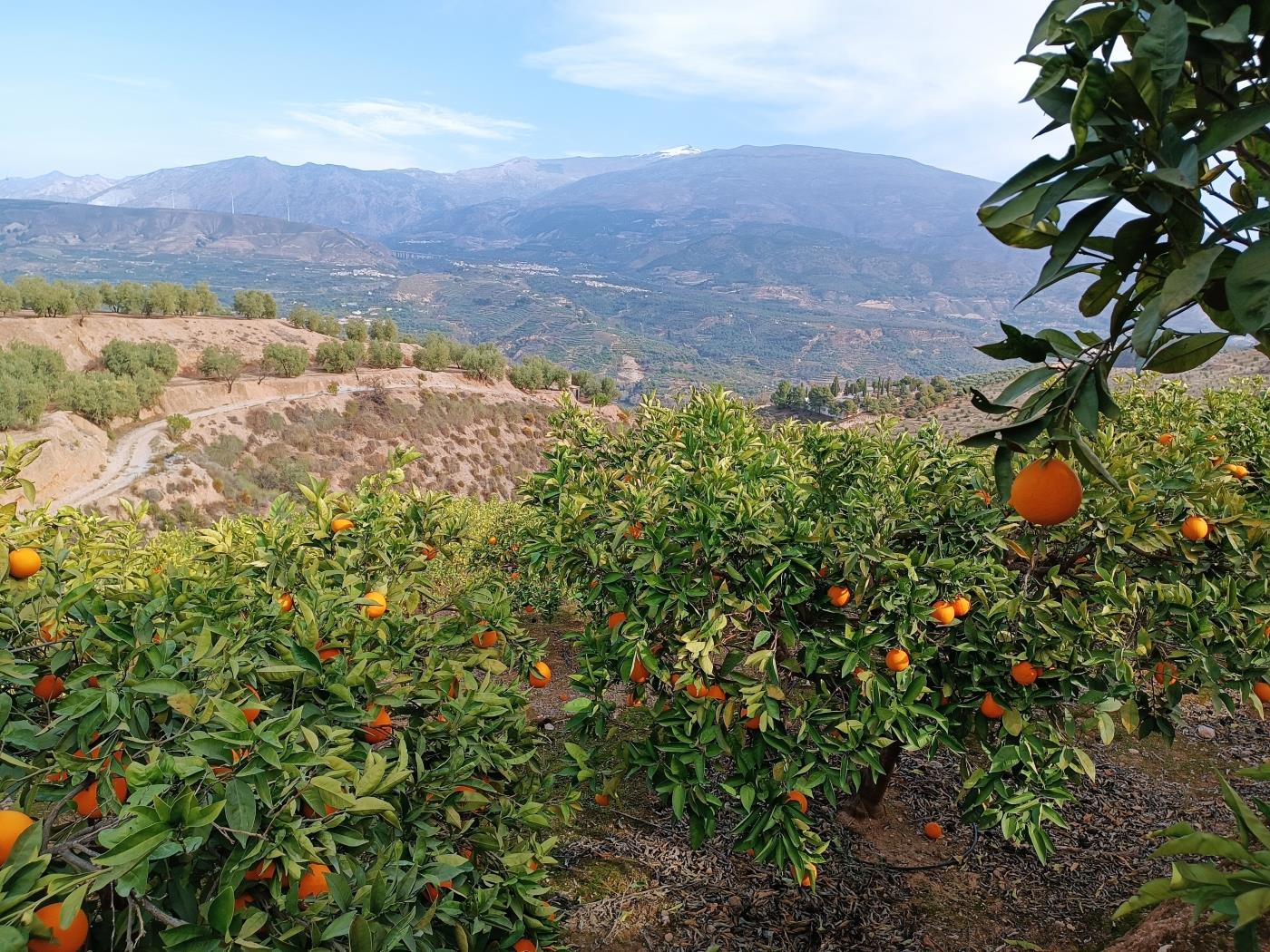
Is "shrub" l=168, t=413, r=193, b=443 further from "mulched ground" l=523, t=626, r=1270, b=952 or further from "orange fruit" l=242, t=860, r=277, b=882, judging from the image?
"orange fruit" l=242, t=860, r=277, b=882

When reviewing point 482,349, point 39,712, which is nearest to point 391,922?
point 39,712

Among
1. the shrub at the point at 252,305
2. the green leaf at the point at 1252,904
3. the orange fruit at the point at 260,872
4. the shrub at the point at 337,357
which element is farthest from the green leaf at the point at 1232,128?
the shrub at the point at 252,305

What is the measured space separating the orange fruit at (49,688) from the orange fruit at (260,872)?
0.86 metres

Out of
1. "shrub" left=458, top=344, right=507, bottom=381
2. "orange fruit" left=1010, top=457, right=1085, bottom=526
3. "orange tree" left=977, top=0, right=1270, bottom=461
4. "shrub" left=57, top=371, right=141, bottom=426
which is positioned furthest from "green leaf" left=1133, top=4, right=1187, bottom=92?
"shrub" left=458, top=344, right=507, bottom=381

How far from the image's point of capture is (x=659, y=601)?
2.81m

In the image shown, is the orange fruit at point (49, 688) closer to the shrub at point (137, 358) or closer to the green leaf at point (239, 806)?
the green leaf at point (239, 806)

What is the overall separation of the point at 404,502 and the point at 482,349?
51.6 m

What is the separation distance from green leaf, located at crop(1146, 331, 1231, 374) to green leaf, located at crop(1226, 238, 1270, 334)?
264 millimetres

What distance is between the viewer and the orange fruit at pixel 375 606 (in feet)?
7.71

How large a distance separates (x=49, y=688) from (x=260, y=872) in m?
0.97

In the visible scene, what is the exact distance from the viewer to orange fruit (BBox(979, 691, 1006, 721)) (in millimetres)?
2934

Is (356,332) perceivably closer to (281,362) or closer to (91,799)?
(281,362)

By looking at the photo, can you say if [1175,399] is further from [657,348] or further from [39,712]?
[657,348]

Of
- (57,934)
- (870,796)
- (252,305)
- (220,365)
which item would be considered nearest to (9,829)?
(57,934)
